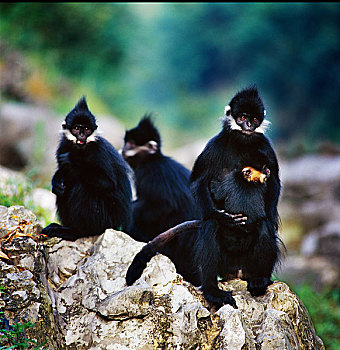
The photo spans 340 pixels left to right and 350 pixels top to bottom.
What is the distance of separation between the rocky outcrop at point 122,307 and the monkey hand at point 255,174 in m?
0.66

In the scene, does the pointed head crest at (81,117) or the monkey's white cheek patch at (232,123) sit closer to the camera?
the monkey's white cheek patch at (232,123)

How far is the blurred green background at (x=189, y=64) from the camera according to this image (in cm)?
1225

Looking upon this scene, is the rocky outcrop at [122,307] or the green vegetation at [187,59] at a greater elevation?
the green vegetation at [187,59]

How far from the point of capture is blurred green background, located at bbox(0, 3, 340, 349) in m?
12.2

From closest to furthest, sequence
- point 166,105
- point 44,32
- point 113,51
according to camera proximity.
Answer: point 44,32, point 113,51, point 166,105

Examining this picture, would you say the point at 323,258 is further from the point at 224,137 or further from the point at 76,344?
the point at 76,344

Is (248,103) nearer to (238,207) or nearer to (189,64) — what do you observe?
(238,207)

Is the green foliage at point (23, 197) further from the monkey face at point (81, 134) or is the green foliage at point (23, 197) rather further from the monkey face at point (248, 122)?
the monkey face at point (248, 122)

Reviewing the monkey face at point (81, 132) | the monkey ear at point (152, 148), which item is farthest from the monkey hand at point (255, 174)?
the monkey ear at point (152, 148)

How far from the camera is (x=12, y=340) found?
2.50m

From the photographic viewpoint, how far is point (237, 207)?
3.20 metres

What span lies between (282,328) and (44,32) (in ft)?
36.6

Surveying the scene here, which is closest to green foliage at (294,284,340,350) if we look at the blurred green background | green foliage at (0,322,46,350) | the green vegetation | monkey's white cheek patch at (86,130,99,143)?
the blurred green background

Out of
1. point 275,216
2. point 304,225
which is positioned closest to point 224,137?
point 275,216
